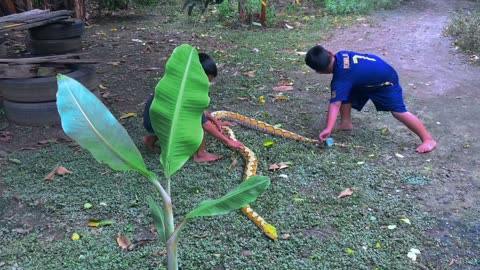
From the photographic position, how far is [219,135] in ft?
14.4

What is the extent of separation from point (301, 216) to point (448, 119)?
9.13ft

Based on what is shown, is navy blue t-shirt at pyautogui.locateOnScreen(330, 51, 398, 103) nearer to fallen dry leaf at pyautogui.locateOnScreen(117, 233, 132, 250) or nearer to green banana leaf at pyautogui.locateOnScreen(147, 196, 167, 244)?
fallen dry leaf at pyautogui.locateOnScreen(117, 233, 132, 250)

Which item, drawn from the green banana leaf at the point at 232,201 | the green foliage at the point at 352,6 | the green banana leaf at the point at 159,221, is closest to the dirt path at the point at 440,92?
the green foliage at the point at 352,6

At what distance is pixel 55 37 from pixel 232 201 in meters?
4.42

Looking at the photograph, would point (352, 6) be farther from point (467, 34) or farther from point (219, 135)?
point (219, 135)

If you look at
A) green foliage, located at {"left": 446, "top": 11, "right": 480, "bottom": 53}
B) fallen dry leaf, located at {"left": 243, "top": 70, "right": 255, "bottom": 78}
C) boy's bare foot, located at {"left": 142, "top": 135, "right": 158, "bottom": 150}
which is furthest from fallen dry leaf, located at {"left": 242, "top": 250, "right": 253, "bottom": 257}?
green foliage, located at {"left": 446, "top": 11, "right": 480, "bottom": 53}

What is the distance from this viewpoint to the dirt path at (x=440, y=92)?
380 centimetres

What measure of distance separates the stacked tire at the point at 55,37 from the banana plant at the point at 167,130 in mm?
4026

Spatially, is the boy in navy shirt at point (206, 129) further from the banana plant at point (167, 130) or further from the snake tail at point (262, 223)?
the banana plant at point (167, 130)

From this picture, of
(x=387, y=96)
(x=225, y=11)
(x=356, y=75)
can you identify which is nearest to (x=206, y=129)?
(x=356, y=75)

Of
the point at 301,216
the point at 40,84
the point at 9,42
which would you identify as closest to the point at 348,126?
the point at 301,216

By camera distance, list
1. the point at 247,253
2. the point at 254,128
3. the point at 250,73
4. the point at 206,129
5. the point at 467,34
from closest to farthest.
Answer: the point at 247,253 < the point at 206,129 < the point at 254,128 < the point at 250,73 < the point at 467,34

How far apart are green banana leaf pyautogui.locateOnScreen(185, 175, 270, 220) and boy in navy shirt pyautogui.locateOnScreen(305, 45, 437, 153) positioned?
9.33 feet

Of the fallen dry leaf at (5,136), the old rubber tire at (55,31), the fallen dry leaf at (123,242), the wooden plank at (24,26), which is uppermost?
the wooden plank at (24,26)
